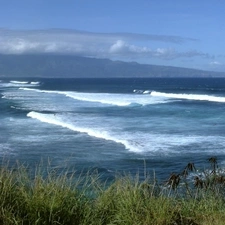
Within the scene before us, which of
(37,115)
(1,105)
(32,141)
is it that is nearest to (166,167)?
(32,141)

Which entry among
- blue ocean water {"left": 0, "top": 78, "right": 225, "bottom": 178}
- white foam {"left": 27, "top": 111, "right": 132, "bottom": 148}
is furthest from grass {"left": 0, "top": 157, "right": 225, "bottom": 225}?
white foam {"left": 27, "top": 111, "right": 132, "bottom": 148}

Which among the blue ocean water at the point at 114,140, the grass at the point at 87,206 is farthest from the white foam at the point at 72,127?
the grass at the point at 87,206

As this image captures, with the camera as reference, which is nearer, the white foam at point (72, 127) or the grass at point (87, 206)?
the grass at point (87, 206)

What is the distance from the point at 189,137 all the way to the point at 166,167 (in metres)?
7.05

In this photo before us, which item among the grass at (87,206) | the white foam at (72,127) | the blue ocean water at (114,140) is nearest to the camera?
the grass at (87,206)

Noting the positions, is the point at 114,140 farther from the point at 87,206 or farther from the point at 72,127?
the point at 87,206

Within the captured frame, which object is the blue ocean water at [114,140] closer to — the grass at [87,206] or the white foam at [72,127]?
the white foam at [72,127]

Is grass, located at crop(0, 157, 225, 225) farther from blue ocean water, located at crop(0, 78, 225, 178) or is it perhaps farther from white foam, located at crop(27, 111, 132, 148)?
white foam, located at crop(27, 111, 132, 148)

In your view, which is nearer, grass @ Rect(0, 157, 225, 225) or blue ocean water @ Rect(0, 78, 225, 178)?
grass @ Rect(0, 157, 225, 225)

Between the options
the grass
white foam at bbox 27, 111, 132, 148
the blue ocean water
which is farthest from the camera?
white foam at bbox 27, 111, 132, 148

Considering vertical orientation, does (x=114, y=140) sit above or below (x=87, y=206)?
below

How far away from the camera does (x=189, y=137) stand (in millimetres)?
24016

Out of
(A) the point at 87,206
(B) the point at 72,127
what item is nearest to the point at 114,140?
(B) the point at 72,127

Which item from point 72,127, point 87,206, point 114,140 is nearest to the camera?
point 87,206
